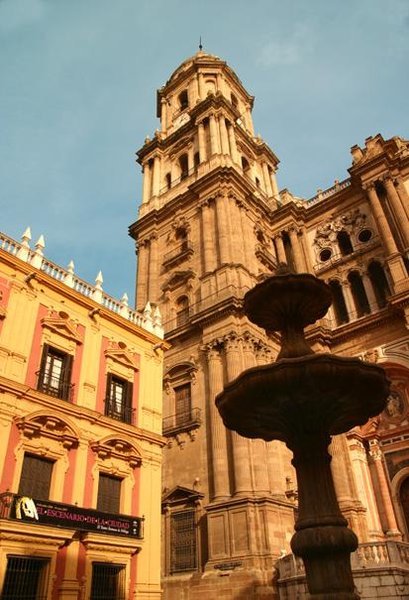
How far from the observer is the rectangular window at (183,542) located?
1758 cm

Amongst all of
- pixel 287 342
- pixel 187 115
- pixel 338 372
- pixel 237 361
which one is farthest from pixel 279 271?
pixel 187 115

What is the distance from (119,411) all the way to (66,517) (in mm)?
3866

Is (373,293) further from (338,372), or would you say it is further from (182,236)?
(338,372)

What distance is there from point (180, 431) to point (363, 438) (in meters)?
7.58

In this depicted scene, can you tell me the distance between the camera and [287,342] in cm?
830

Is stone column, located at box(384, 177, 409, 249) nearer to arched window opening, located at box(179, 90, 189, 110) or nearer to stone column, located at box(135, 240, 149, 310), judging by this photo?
stone column, located at box(135, 240, 149, 310)

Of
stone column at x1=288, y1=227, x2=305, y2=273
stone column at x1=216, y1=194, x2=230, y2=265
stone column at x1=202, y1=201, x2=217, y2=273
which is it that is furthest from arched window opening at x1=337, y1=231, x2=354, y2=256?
stone column at x1=202, y1=201, x2=217, y2=273

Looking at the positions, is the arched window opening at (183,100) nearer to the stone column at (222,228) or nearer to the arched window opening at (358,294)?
the stone column at (222,228)

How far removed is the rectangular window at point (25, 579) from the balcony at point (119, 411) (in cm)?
448

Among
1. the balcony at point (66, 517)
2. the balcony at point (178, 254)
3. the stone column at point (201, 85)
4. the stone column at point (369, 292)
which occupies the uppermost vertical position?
the stone column at point (201, 85)

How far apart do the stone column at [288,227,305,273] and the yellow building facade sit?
1252cm

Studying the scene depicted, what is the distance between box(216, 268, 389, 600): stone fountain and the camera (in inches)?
247

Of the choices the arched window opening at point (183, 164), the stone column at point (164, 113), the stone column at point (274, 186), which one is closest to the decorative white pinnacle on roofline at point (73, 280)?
the arched window opening at point (183, 164)

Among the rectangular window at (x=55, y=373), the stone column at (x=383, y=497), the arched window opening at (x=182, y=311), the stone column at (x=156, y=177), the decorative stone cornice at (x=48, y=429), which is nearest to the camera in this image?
the decorative stone cornice at (x=48, y=429)
